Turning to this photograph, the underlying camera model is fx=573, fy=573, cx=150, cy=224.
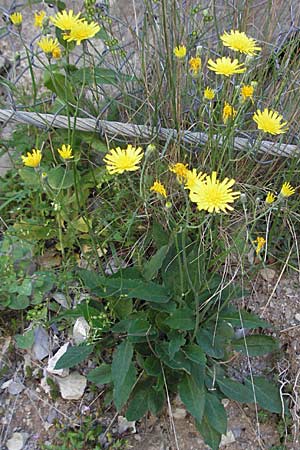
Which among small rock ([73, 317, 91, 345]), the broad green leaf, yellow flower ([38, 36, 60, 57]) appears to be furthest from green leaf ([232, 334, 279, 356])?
yellow flower ([38, 36, 60, 57])

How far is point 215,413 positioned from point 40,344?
0.50 m

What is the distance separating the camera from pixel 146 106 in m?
1.68

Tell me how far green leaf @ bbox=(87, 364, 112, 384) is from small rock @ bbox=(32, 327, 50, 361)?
178 millimetres

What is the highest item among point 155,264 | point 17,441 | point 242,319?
point 155,264

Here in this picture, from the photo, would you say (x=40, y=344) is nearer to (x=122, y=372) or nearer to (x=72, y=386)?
(x=72, y=386)

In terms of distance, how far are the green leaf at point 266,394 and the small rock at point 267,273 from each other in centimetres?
31

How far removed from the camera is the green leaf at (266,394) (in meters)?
1.41

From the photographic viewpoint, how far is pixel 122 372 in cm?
131

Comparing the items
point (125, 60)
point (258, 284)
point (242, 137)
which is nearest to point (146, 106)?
point (125, 60)

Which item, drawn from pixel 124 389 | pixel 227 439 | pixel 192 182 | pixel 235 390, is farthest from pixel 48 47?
pixel 227 439

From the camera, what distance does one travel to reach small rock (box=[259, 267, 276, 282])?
1654 millimetres

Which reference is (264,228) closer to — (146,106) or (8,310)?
(146,106)

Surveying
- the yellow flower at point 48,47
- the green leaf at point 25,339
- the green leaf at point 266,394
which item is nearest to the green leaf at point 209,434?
the green leaf at point 266,394

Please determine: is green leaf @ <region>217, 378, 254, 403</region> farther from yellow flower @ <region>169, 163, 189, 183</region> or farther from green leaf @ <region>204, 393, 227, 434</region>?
yellow flower @ <region>169, 163, 189, 183</region>
